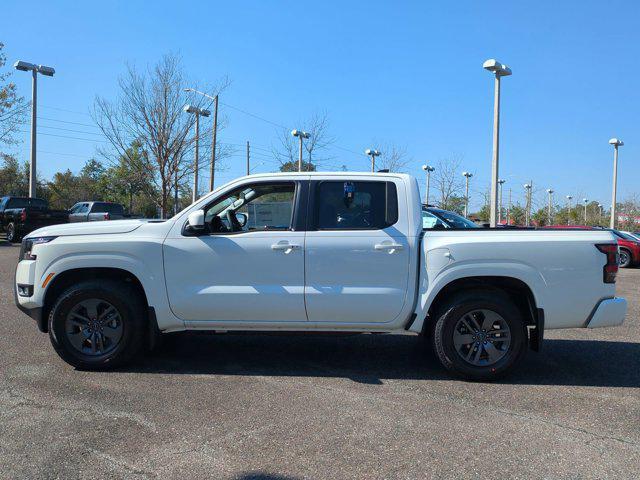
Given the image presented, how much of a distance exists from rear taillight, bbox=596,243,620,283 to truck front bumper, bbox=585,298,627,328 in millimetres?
213

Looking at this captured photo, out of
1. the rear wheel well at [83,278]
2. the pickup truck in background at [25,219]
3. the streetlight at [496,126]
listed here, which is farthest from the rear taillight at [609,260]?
the pickup truck in background at [25,219]

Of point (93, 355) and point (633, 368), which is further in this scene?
point (633, 368)

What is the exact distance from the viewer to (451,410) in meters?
4.58

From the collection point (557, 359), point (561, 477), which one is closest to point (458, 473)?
point (561, 477)

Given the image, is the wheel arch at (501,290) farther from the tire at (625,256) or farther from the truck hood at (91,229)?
the tire at (625,256)

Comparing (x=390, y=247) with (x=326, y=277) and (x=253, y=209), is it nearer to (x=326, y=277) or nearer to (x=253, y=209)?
(x=326, y=277)

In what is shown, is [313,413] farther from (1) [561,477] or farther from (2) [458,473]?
(1) [561,477]

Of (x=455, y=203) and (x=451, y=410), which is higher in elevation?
(x=455, y=203)

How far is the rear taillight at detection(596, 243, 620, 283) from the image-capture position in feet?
17.2

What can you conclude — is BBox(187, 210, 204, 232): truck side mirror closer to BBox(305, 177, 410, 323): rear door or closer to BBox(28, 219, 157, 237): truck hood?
BBox(28, 219, 157, 237): truck hood

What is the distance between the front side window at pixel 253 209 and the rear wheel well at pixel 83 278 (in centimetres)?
94

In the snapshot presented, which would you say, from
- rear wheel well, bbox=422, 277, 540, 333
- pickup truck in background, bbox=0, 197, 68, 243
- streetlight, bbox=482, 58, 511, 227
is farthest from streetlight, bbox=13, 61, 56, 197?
rear wheel well, bbox=422, 277, 540, 333

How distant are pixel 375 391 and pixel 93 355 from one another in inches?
107

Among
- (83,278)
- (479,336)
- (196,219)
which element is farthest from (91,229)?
(479,336)
